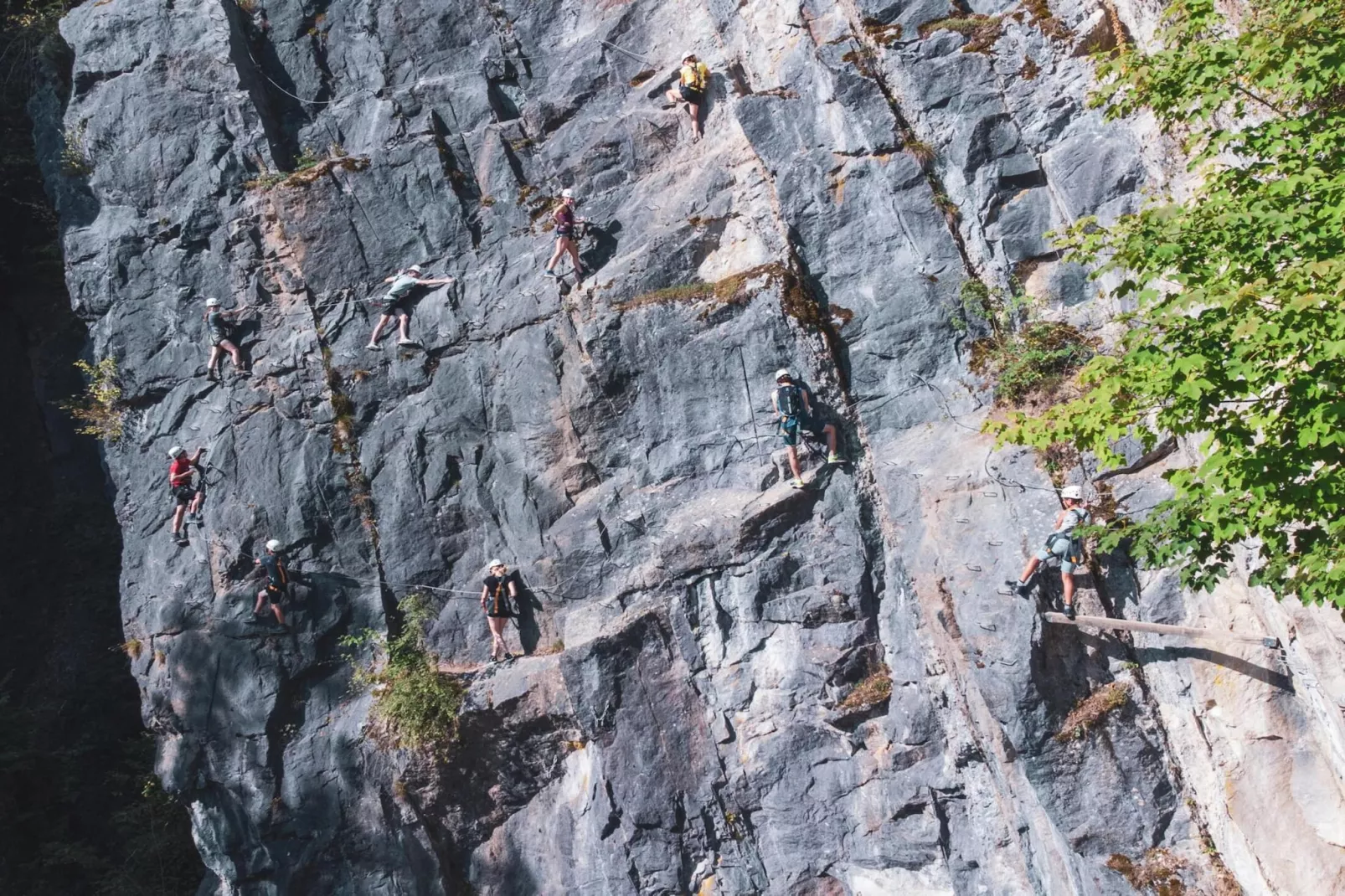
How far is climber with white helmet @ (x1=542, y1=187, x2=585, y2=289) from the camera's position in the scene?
49.9 ft

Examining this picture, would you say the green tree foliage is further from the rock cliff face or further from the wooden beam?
the rock cliff face

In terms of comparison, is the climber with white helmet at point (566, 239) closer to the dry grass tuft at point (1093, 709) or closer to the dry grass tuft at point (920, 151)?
the dry grass tuft at point (920, 151)

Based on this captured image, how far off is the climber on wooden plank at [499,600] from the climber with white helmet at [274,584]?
3.05 meters

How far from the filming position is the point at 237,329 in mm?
16547

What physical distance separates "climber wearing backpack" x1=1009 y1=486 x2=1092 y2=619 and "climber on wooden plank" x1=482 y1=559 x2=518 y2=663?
22.4ft

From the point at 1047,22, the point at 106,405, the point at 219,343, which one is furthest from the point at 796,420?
the point at 106,405

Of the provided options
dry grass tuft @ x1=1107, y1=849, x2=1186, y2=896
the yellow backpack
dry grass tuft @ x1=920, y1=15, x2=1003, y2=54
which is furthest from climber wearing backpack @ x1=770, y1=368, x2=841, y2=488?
dry grass tuft @ x1=920, y1=15, x2=1003, y2=54

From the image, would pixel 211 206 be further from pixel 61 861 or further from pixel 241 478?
pixel 61 861

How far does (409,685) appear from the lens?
14102mm

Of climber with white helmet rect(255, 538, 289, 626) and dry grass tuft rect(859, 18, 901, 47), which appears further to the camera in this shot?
dry grass tuft rect(859, 18, 901, 47)

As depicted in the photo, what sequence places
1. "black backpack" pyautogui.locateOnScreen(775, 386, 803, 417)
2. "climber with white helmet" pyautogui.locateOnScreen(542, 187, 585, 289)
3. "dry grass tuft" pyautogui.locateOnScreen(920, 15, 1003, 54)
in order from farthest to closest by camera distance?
"climber with white helmet" pyautogui.locateOnScreen(542, 187, 585, 289)
"dry grass tuft" pyautogui.locateOnScreen(920, 15, 1003, 54)
"black backpack" pyautogui.locateOnScreen(775, 386, 803, 417)

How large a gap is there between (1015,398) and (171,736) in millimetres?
13019

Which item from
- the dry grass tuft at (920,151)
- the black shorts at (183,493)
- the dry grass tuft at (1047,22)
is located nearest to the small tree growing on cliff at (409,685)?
the black shorts at (183,493)

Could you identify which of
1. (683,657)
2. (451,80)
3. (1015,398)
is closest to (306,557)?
(683,657)
